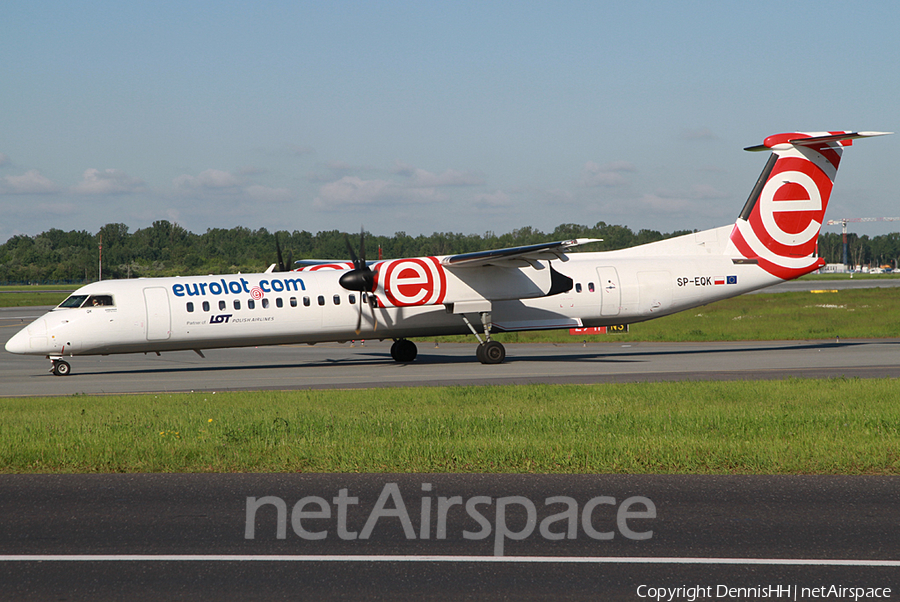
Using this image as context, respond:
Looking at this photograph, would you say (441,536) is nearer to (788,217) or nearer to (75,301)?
(75,301)

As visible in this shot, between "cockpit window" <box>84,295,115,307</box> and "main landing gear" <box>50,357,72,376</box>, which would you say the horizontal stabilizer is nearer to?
"cockpit window" <box>84,295,115,307</box>

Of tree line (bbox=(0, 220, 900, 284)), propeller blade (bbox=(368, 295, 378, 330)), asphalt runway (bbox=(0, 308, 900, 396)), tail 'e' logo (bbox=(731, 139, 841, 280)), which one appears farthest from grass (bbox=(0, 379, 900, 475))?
tree line (bbox=(0, 220, 900, 284))

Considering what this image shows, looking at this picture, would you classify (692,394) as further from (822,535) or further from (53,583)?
(53,583)

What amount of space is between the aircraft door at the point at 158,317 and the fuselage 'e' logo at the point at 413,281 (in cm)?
684

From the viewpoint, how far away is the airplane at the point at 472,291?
2419cm

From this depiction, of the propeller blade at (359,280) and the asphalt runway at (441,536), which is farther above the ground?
the propeller blade at (359,280)

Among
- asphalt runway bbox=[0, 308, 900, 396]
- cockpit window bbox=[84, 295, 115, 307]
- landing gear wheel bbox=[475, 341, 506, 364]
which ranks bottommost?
asphalt runway bbox=[0, 308, 900, 396]

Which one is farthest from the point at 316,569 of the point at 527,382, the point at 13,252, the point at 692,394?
the point at 13,252

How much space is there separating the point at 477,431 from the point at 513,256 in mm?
13165

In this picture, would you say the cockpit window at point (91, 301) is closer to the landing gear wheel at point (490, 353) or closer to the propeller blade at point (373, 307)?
the propeller blade at point (373, 307)

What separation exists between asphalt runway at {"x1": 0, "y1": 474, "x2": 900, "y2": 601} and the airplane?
15.2 m

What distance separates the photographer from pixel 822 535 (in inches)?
275

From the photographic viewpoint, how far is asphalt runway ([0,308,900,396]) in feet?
69.9

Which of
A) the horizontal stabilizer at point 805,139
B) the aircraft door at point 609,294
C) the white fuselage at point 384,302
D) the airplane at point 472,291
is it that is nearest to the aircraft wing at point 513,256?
the airplane at point 472,291
